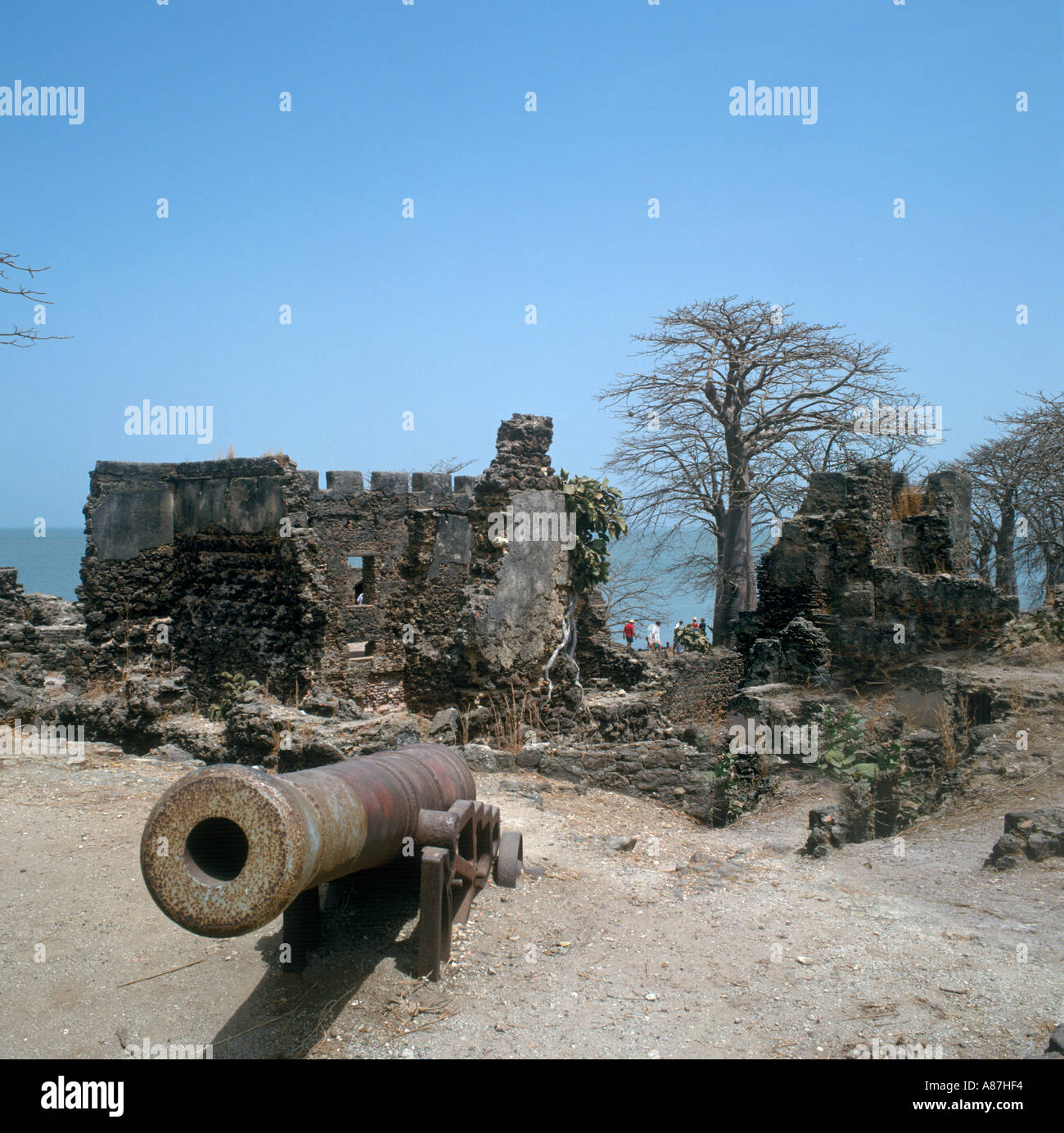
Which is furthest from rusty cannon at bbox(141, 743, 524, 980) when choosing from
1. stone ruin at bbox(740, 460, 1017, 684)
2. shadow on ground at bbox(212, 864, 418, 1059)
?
stone ruin at bbox(740, 460, 1017, 684)

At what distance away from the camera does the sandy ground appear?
12.7ft

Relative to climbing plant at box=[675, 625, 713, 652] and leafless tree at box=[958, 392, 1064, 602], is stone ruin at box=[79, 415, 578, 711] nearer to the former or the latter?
climbing plant at box=[675, 625, 713, 652]

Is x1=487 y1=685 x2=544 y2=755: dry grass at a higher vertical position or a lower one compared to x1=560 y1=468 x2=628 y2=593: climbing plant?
lower

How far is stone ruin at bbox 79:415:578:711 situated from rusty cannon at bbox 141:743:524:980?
5831 mm

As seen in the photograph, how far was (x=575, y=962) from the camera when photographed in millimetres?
4609

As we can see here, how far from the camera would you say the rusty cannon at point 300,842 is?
2.97 m

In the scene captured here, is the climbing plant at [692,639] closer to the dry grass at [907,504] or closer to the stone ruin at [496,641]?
the stone ruin at [496,641]

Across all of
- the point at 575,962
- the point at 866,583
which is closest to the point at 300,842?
the point at 575,962

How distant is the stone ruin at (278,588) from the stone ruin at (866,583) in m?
4.65

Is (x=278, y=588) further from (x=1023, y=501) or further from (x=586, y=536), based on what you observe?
(x=1023, y=501)

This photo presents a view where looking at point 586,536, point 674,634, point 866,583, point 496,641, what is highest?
point 586,536

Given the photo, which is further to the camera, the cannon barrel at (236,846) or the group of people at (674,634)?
the group of people at (674,634)

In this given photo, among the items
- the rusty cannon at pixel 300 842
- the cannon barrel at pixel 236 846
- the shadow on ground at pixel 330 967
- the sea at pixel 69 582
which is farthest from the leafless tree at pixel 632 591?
the cannon barrel at pixel 236 846

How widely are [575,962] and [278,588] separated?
417 inches
